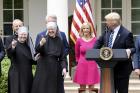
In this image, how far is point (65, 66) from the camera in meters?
11.1

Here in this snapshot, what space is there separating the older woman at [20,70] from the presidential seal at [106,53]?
162 cm

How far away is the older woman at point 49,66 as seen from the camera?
1100 centimetres

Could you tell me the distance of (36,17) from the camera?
730 inches

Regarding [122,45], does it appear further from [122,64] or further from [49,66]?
[49,66]

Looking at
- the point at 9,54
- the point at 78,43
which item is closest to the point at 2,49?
the point at 9,54

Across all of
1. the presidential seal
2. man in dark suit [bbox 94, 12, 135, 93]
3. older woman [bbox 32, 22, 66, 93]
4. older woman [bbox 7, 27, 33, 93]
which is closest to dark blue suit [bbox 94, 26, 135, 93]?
man in dark suit [bbox 94, 12, 135, 93]

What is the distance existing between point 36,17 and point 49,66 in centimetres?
761

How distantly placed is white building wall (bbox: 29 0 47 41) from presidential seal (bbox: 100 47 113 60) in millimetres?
8360

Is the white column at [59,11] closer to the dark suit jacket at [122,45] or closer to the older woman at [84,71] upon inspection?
the older woman at [84,71]

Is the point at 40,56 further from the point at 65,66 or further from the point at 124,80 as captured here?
the point at 124,80

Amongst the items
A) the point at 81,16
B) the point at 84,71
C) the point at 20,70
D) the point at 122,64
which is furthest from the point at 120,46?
the point at 81,16

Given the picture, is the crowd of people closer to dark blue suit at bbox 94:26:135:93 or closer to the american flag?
dark blue suit at bbox 94:26:135:93

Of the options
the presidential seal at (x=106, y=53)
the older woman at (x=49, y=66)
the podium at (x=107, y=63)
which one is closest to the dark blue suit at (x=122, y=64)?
the podium at (x=107, y=63)

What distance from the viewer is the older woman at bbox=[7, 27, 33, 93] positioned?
11.2 m
